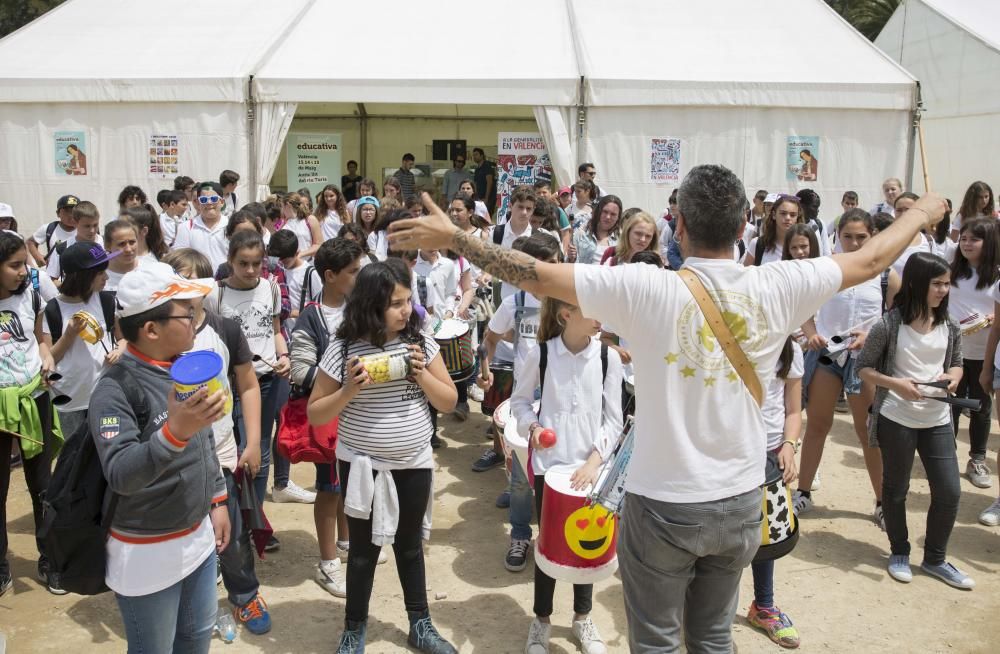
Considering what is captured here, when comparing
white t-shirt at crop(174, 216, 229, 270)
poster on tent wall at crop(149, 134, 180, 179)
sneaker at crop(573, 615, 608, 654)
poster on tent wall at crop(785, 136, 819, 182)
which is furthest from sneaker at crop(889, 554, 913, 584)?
poster on tent wall at crop(149, 134, 180, 179)

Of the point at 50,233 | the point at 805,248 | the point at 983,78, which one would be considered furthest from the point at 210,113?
the point at 983,78

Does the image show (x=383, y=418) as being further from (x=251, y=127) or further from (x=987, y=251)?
(x=251, y=127)

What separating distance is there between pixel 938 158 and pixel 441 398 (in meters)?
20.1

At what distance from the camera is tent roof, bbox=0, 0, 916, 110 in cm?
1345

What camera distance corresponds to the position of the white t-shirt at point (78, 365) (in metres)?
4.60

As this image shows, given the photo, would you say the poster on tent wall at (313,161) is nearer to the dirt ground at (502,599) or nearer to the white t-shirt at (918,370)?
the dirt ground at (502,599)

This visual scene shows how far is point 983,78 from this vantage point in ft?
58.7

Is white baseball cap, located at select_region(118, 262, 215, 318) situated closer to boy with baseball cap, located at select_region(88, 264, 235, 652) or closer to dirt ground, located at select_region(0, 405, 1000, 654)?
boy with baseball cap, located at select_region(88, 264, 235, 652)

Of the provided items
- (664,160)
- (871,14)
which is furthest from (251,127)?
(871,14)

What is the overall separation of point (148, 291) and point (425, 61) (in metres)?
12.1

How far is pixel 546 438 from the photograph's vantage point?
381 cm

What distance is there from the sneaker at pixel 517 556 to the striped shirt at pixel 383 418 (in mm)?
1406

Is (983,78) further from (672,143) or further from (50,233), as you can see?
(50,233)

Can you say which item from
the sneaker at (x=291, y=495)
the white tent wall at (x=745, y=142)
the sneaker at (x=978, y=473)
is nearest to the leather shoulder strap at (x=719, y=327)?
the sneaker at (x=291, y=495)
